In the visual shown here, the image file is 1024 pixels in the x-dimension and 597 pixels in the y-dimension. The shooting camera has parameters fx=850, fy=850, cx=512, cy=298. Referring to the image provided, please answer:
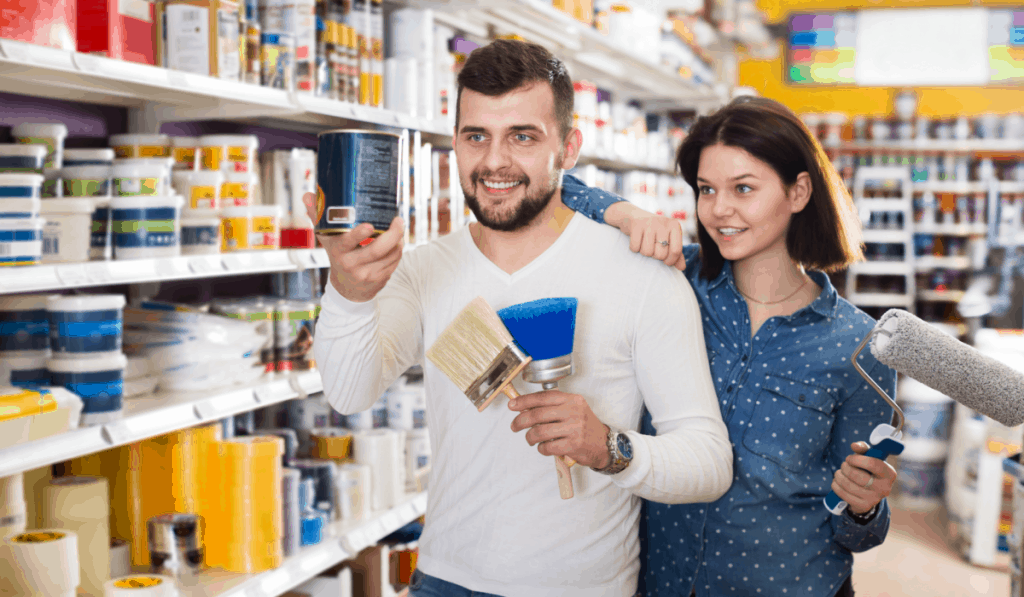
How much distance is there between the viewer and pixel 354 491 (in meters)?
2.38

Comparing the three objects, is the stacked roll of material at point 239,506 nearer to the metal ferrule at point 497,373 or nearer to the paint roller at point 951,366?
the metal ferrule at point 497,373

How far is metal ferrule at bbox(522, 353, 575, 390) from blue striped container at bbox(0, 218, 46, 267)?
0.93m

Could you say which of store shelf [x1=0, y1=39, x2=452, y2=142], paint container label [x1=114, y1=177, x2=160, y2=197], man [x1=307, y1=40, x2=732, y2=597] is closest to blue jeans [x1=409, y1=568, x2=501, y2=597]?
man [x1=307, y1=40, x2=732, y2=597]

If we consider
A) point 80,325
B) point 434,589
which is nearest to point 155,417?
point 80,325

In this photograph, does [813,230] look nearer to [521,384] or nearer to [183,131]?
[521,384]

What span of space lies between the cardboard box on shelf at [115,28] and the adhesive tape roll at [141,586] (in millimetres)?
1040

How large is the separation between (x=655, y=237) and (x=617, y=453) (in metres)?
0.43

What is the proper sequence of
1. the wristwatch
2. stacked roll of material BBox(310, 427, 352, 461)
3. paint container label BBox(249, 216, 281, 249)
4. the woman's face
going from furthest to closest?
1. stacked roll of material BBox(310, 427, 352, 461)
2. paint container label BBox(249, 216, 281, 249)
3. the woman's face
4. the wristwatch

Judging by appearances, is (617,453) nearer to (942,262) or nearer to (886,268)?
(886,268)

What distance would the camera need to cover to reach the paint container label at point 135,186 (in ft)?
5.89

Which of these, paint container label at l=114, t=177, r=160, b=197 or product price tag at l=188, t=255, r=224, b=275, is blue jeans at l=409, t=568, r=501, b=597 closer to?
product price tag at l=188, t=255, r=224, b=275

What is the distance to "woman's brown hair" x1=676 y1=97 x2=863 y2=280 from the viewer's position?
5.68 feet

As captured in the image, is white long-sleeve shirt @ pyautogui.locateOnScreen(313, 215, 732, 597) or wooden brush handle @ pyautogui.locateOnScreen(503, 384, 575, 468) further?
white long-sleeve shirt @ pyautogui.locateOnScreen(313, 215, 732, 597)

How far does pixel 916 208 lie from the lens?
25.5 ft
